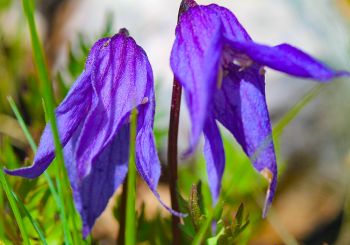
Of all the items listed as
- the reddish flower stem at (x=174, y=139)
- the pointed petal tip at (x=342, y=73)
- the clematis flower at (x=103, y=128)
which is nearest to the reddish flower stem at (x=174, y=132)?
the reddish flower stem at (x=174, y=139)

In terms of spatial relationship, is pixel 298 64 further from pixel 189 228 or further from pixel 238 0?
pixel 238 0

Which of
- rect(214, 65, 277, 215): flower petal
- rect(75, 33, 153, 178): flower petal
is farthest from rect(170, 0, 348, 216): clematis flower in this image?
rect(75, 33, 153, 178): flower petal

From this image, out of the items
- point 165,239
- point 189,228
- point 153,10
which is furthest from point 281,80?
point 189,228

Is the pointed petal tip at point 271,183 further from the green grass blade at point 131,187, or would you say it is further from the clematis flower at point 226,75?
the green grass blade at point 131,187

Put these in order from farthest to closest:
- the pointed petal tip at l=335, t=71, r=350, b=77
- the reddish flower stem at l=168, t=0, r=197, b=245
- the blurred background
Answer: the blurred background
the reddish flower stem at l=168, t=0, r=197, b=245
the pointed petal tip at l=335, t=71, r=350, b=77

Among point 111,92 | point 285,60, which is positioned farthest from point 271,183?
point 111,92

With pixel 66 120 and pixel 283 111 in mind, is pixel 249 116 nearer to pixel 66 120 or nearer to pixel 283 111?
pixel 66 120

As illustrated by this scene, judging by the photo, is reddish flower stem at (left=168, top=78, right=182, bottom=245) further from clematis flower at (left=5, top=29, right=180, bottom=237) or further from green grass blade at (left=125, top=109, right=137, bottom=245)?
green grass blade at (left=125, top=109, right=137, bottom=245)
